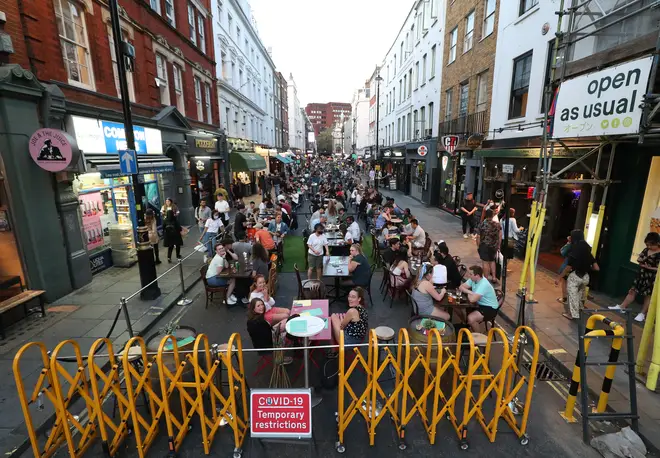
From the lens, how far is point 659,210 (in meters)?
7.15

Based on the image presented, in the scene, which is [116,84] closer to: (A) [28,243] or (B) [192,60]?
(A) [28,243]

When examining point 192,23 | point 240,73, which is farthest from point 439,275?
point 240,73

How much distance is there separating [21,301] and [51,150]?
10.9ft

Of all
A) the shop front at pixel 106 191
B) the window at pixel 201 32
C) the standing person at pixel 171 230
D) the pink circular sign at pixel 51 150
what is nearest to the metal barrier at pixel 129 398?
the pink circular sign at pixel 51 150

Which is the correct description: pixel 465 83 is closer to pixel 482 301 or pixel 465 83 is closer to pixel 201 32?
pixel 482 301

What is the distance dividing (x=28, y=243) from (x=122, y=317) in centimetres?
281

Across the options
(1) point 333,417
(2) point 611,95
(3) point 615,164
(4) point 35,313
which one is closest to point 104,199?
(4) point 35,313

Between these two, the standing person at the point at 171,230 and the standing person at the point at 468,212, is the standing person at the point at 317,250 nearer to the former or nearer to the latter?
the standing person at the point at 171,230

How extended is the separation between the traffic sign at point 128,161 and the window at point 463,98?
15.6 meters

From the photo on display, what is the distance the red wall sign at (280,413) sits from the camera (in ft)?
13.3

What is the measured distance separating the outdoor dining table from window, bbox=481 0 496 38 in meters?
13.1

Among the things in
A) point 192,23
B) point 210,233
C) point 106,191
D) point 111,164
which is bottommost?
point 210,233

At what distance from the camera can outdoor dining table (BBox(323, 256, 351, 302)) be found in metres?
7.95

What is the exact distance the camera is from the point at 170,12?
51.9 feet
